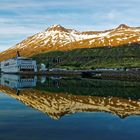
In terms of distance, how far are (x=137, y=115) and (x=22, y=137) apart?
1685 cm

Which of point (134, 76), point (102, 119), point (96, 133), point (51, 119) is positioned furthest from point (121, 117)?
point (134, 76)

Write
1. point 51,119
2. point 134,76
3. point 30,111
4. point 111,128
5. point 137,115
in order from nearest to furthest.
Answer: point 111,128 → point 51,119 → point 137,115 → point 30,111 → point 134,76

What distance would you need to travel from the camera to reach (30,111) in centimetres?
4941

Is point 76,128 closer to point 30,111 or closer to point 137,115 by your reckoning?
point 137,115

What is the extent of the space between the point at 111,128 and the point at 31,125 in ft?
22.6

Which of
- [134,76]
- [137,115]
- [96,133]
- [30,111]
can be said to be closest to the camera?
[96,133]

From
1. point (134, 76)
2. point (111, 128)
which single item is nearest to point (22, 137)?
point (111, 128)

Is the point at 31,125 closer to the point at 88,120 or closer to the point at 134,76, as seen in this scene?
the point at 88,120

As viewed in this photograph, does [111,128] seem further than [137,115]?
No

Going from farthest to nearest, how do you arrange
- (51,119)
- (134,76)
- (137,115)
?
1. (134,76)
2. (137,115)
3. (51,119)

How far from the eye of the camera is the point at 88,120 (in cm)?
4153

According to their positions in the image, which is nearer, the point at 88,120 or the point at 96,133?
the point at 96,133

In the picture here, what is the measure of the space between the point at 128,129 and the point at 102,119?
22.8 ft

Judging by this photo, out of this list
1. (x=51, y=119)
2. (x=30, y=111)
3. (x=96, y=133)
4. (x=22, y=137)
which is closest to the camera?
(x=22, y=137)
